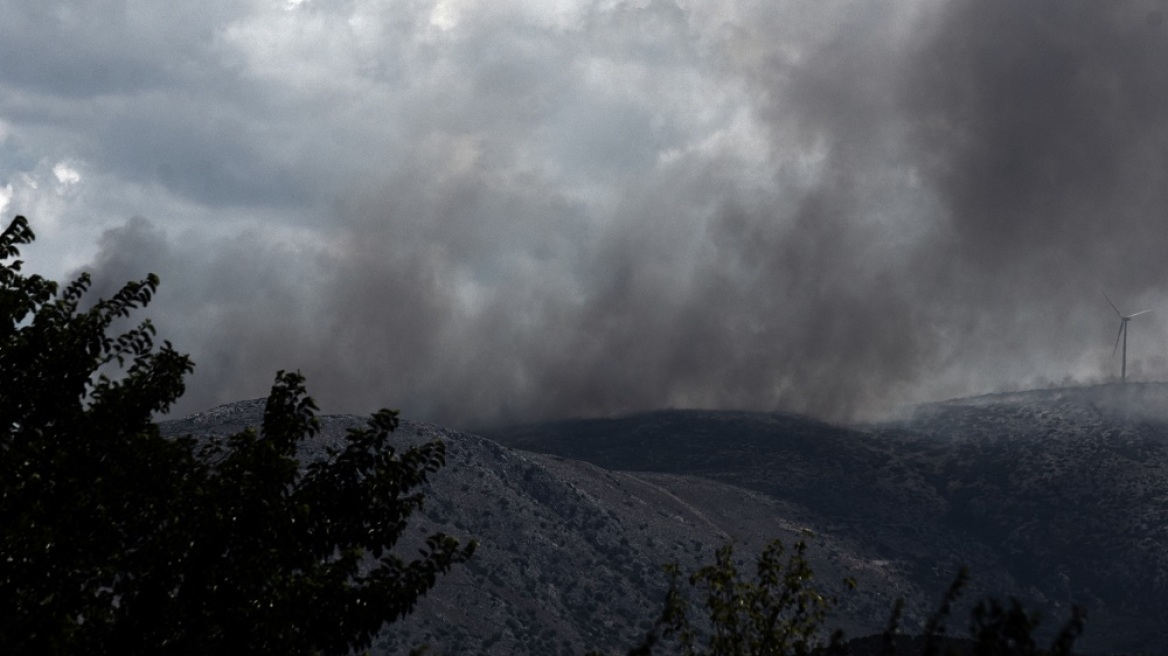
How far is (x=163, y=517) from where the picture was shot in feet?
158

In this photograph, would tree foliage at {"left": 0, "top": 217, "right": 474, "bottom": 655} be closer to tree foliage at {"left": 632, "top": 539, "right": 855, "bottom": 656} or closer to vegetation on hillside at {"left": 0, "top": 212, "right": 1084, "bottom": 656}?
vegetation on hillside at {"left": 0, "top": 212, "right": 1084, "bottom": 656}

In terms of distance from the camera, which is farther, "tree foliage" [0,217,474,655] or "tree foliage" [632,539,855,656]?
"tree foliage" [632,539,855,656]

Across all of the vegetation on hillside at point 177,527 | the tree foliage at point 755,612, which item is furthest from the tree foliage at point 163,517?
the tree foliage at point 755,612

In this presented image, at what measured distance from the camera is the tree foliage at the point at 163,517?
150 ft

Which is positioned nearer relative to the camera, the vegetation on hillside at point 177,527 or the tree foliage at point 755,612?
the vegetation on hillside at point 177,527

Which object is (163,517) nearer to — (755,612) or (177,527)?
(177,527)

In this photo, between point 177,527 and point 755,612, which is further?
point 755,612

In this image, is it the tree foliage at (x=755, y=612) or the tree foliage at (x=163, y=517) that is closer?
the tree foliage at (x=163, y=517)

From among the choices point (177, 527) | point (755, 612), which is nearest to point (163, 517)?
point (177, 527)

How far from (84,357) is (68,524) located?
786cm

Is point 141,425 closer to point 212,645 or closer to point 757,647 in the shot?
point 212,645

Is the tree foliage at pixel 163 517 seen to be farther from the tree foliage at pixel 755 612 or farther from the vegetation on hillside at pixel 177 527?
the tree foliage at pixel 755 612

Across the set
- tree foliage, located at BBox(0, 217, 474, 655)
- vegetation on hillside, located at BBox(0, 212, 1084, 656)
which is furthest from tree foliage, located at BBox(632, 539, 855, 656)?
tree foliage, located at BBox(0, 217, 474, 655)

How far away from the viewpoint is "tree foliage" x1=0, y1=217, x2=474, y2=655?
45.8 metres
